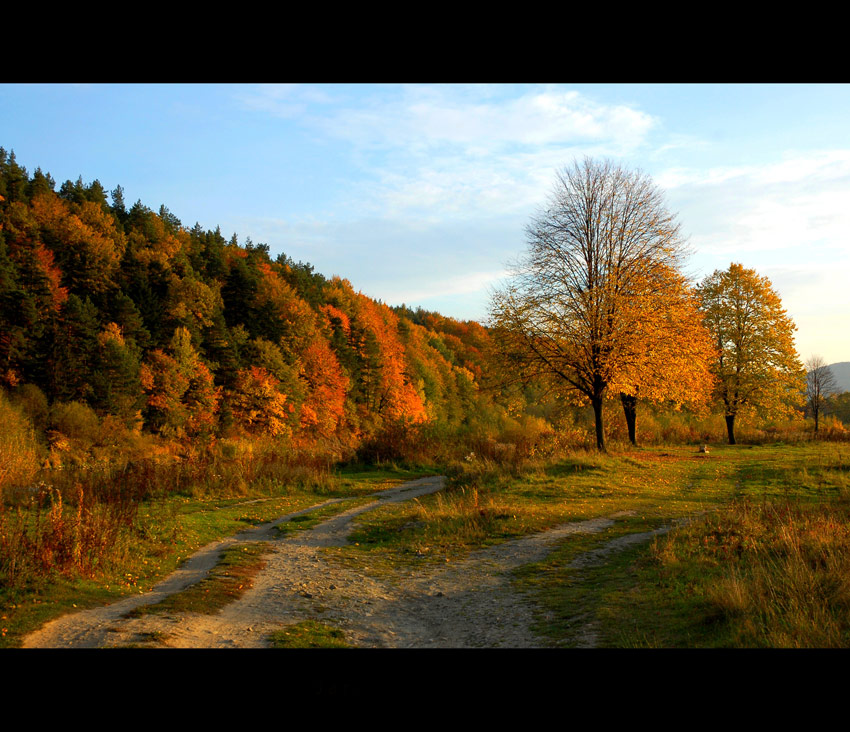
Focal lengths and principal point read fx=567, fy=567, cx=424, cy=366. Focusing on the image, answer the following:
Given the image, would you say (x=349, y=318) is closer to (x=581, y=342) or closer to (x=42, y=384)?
(x=42, y=384)

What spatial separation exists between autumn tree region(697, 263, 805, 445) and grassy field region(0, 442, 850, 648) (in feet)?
63.0

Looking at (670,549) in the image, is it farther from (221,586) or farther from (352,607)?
(221,586)

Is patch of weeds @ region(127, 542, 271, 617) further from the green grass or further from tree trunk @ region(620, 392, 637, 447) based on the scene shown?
tree trunk @ region(620, 392, 637, 447)

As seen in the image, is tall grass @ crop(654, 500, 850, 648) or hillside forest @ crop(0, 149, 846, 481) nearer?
tall grass @ crop(654, 500, 850, 648)

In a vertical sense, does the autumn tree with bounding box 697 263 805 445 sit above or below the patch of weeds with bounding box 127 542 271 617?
above

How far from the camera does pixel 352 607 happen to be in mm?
8125

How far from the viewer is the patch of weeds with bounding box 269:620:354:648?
20.7ft

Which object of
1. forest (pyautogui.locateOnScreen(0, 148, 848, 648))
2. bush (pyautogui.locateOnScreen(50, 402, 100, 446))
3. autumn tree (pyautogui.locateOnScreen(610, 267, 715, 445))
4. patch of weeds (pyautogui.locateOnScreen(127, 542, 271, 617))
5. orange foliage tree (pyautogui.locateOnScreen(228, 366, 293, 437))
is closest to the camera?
patch of weeds (pyautogui.locateOnScreen(127, 542, 271, 617))

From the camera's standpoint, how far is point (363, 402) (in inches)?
2899

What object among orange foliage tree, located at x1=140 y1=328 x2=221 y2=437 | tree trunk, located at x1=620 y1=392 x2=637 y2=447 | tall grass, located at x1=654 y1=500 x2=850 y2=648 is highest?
orange foliage tree, located at x1=140 y1=328 x2=221 y2=437

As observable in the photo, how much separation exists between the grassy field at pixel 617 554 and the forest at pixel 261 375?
0.69m

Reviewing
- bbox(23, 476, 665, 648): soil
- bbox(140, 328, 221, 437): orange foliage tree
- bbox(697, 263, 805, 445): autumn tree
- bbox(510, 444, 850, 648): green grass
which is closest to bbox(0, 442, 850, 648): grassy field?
bbox(510, 444, 850, 648): green grass
